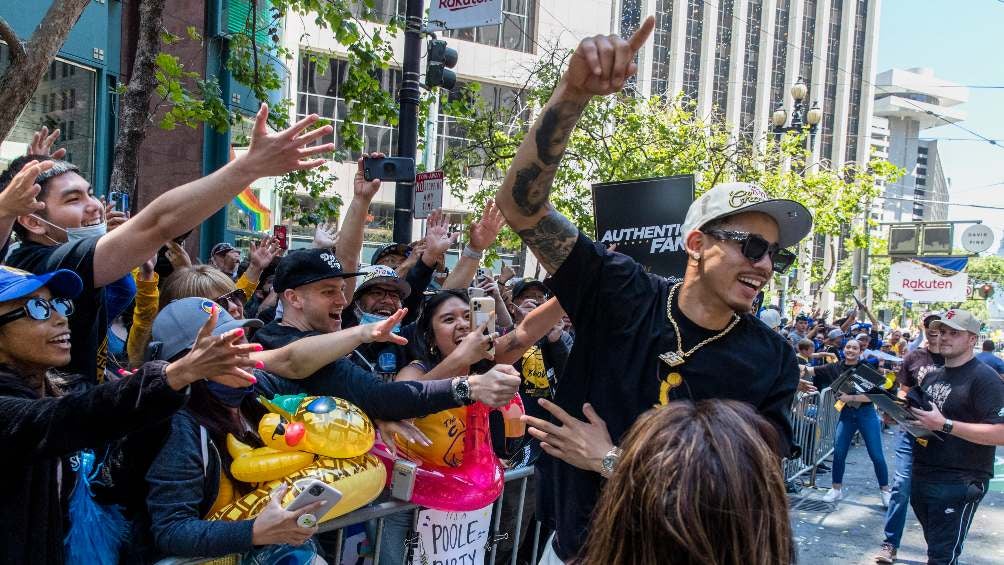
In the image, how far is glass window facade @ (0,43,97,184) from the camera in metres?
10.2

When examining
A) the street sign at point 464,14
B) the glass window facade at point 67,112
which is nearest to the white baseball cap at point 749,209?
the street sign at point 464,14

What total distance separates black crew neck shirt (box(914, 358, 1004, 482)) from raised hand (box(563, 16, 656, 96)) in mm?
5142

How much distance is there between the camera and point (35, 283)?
97.0 inches

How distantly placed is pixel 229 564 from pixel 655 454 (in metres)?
2.06

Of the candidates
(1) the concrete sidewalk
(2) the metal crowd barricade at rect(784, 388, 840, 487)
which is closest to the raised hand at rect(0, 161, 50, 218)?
(1) the concrete sidewalk

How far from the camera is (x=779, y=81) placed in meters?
70.8

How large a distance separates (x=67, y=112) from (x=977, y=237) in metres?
23.5

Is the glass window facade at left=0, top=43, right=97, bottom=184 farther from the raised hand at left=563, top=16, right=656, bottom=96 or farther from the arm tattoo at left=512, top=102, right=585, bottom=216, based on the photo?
the raised hand at left=563, top=16, right=656, bottom=96

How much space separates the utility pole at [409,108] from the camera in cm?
875

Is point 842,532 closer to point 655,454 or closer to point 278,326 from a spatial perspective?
point 278,326

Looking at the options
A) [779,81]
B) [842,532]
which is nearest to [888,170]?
[842,532]

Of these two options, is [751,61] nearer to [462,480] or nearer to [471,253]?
[471,253]

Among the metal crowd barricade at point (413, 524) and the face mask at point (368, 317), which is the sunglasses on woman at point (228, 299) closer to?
the face mask at point (368, 317)

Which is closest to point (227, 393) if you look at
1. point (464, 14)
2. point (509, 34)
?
point (464, 14)
